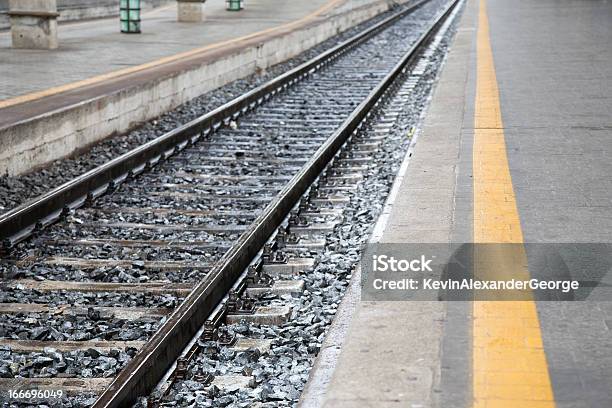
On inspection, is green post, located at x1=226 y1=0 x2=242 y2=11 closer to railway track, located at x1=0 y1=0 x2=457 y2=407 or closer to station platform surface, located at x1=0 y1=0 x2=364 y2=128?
station platform surface, located at x1=0 y1=0 x2=364 y2=128

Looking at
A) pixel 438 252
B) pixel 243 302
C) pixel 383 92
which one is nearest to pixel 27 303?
pixel 243 302

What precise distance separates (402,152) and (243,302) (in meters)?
5.19

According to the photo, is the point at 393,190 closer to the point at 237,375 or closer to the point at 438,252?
the point at 438,252

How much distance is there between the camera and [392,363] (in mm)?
4242

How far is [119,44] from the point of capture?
66.0ft

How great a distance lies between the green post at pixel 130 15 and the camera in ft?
73.0

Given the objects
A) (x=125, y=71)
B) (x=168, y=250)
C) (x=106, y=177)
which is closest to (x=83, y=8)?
(x=125, y=71)

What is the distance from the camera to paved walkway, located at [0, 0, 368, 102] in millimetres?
14375

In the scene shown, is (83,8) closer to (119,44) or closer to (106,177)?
(119,44)

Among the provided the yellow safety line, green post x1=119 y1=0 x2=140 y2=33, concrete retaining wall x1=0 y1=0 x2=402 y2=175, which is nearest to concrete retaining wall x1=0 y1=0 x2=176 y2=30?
green post x1=119 y1=0 x2=140 y2=33

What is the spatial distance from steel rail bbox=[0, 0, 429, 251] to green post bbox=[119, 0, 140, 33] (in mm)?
7948

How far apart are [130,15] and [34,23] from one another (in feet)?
14.9

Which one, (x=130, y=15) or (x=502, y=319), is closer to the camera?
(x=502, y=319)

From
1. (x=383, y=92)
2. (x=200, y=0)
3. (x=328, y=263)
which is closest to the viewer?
(x=328, y=263)
